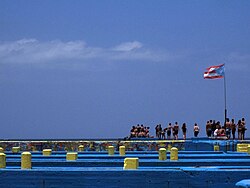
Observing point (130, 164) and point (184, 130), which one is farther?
point (184, 130)

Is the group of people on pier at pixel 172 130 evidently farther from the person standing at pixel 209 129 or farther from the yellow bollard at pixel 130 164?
the yellow bollard at pixel 130 164

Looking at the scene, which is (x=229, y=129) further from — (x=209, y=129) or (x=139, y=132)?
(x=139, y=132)

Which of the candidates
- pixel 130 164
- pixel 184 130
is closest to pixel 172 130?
pixel 184 130

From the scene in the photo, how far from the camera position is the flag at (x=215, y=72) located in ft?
109

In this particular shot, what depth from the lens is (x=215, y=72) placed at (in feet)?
109

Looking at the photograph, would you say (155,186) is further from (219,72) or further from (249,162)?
(219,72)

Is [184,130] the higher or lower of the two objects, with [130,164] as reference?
higher

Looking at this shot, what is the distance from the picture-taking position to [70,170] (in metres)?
11.0

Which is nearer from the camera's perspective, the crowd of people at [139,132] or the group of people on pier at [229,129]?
the group of people on pier at [229,129]

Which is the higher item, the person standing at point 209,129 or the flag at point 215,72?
the flag at point 215,72

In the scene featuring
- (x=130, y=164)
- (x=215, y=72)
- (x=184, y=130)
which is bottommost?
(x=130, y=164)

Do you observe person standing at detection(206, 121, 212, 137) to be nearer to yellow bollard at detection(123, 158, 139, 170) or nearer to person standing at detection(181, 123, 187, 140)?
person standing at detection(181, 123, 187, 140)

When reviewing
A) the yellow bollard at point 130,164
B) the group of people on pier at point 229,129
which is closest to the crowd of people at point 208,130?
the group of people on pier at point 229,129

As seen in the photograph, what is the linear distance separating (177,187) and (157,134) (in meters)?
23.9
